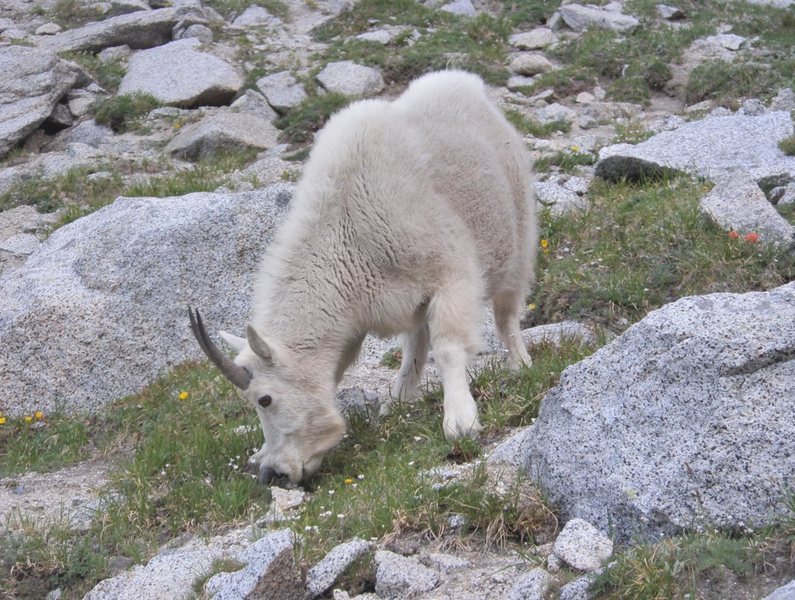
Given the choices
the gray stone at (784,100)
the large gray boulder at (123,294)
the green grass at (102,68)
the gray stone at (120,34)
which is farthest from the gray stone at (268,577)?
the gray stone at (120,34)

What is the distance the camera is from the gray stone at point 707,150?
36.9ft

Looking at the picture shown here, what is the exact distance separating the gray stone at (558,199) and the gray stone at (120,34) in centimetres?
1100

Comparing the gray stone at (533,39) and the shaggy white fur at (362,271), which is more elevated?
the shaggy white fur at (362,271)

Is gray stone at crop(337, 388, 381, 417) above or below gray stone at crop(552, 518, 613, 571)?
below

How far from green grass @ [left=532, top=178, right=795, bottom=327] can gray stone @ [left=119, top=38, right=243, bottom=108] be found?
8397mm

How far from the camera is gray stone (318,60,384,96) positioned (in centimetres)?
1709

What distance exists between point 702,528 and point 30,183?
479 inches

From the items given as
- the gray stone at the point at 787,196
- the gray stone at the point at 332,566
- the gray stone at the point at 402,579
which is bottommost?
the gray stone at the point at 787,196

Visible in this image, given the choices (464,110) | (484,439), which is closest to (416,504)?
(484,439)

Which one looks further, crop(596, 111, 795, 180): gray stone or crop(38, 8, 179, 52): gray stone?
crop(38, 8, 179, 52): gray stone

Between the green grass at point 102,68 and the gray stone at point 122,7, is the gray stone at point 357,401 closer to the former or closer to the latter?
the green grass at point 102,68

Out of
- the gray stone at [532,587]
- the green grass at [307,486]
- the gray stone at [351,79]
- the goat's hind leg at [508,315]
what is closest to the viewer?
the gray stone at [532,587]

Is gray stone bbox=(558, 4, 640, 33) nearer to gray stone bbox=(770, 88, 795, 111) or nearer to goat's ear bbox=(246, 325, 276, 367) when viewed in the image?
gray stone bbox=(770, 88, 795, 111)

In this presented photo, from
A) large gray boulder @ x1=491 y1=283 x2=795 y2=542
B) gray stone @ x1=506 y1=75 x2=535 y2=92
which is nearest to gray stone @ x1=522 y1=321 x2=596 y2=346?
large gray boulder @ x1=491 y1=283 x2=795 y2=542
